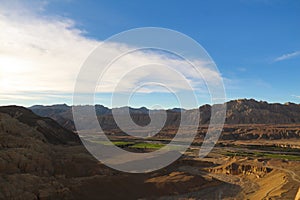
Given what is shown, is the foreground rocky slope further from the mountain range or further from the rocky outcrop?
the mountain range

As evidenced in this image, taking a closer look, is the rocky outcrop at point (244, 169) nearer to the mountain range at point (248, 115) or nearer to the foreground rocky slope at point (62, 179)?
the foreground rocky slope at point (62, 179)

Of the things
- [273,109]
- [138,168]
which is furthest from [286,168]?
[273,109]

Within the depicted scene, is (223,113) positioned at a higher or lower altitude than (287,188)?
higher

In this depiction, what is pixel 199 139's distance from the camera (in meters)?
108

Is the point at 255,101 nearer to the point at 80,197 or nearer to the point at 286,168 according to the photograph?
the point at 286,168

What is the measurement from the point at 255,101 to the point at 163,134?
66.9 metres

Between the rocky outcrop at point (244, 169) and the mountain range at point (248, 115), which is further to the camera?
the mountain range at point (248, 115)

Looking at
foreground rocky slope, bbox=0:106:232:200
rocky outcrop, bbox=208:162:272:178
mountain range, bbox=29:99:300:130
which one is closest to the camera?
foreground rocky slope, bbox=0:106:232:200

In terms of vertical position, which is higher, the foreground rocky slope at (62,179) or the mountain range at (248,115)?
the mountain range at (248,115)

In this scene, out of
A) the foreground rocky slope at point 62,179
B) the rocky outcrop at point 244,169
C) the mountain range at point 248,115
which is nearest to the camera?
the foreground rocky slope at point 62,179

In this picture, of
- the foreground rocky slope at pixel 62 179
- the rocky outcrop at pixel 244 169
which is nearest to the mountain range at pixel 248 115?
the rocky outcrop at pixel 244 169

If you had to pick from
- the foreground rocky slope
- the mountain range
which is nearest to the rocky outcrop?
the foreground rocky slope

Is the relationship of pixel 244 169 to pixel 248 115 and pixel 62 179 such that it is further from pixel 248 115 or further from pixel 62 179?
pixel 248 115

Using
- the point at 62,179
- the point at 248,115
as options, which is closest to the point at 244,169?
the point at 62,179
